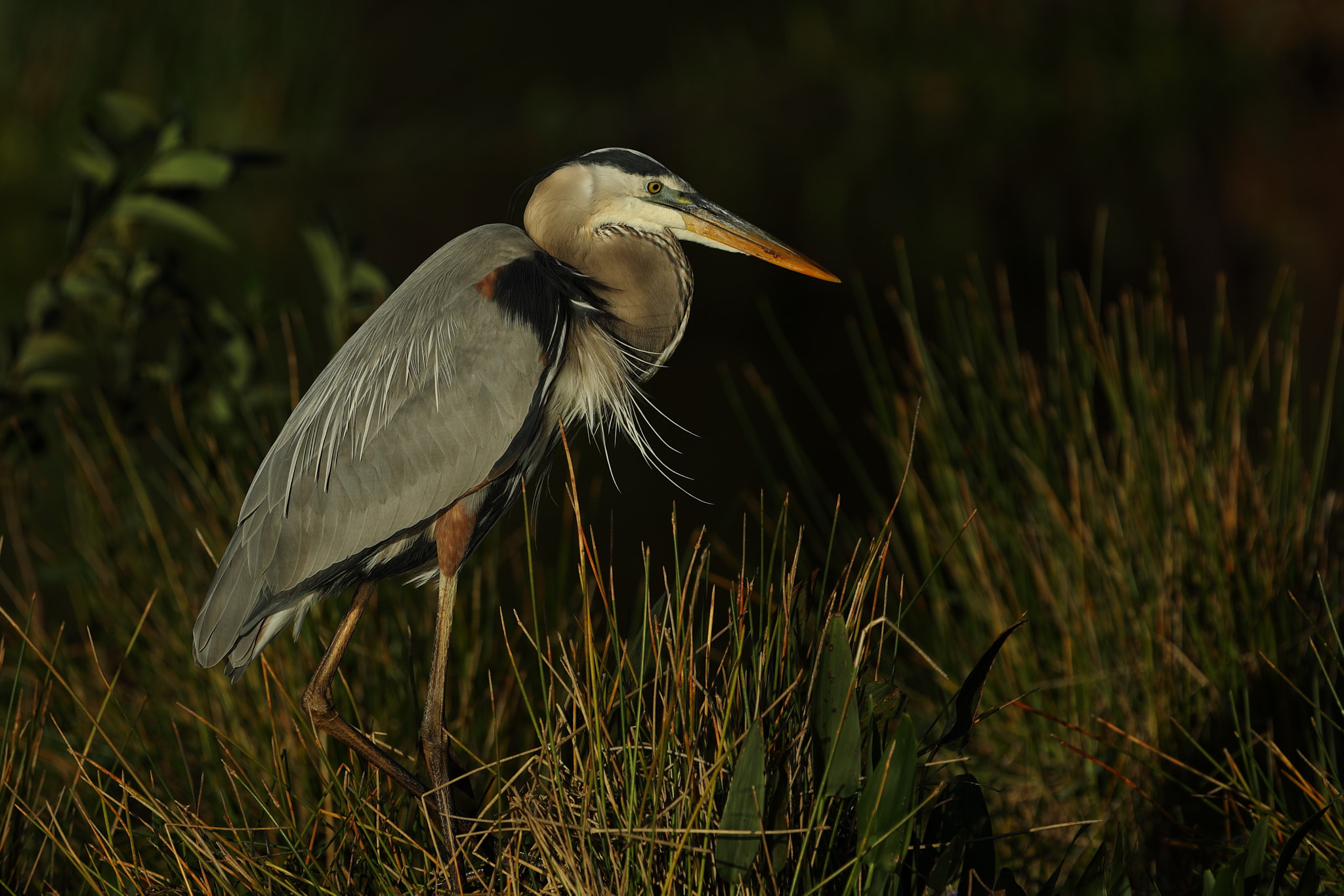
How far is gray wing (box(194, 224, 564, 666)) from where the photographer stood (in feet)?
7.24

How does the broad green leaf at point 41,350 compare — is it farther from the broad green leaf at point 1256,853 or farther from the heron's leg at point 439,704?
the broad green leaf at point 1256,853

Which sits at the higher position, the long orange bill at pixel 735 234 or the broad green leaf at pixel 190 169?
the broad green leaf at pixel 190 169

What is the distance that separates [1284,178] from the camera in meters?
9.55

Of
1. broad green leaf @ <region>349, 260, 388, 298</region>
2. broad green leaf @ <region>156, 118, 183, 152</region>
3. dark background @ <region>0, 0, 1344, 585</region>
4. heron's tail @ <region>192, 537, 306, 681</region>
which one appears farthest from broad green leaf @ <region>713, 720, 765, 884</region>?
dark background @ <region>0, 0, 1344, 585</region>

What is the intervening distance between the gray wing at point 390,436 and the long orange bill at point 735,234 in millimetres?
317

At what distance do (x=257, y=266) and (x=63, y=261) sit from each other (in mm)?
4739

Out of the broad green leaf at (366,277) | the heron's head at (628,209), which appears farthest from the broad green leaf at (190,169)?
the heron's head at (628,209)

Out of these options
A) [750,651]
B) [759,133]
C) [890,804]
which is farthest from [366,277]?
[759,133]

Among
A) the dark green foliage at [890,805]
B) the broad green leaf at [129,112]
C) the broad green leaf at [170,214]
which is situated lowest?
the dark green foliage at [890,805]

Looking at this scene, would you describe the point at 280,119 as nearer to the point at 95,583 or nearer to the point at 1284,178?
the point at 95,583

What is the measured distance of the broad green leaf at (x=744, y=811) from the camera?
60.1 inches

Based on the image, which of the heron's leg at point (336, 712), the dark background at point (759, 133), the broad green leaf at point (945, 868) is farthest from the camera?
the dark background at point (759, 133)

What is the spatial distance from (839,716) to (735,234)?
107cm

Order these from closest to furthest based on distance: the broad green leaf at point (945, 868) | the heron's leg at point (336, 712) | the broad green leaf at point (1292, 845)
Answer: the broad green leaf at point (1292, 845) → the broad green leaf at point (945, 868) → the heron's leg at point (336, 712)
